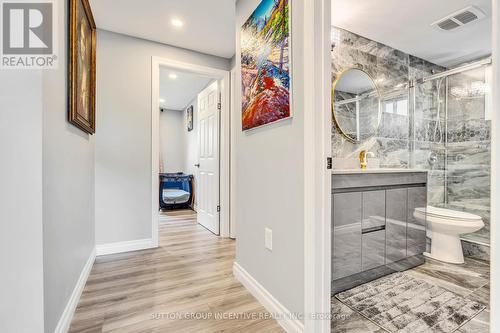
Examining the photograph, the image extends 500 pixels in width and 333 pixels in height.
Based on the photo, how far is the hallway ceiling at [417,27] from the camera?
201 centimetres

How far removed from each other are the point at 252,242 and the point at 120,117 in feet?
6.48

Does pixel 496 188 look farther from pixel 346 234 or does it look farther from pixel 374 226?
pixel 374 226

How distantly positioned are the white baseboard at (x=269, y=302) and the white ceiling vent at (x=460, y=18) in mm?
2853

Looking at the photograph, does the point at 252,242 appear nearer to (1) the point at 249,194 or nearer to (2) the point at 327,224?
(1) the point at 249,194

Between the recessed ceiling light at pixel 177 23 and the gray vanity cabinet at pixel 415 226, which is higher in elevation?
the recessed ceiling light at pixel 177 23

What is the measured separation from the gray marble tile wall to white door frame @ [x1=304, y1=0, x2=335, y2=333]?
1287mm

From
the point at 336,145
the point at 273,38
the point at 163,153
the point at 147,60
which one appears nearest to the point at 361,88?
the point at 336,145

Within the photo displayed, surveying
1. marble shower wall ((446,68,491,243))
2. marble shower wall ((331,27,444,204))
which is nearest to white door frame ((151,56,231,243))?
marble shower wall ((331,27,444,204))

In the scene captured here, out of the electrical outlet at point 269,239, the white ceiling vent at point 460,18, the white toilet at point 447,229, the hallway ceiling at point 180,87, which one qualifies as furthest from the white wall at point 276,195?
the hallway ceiling at point 180,87

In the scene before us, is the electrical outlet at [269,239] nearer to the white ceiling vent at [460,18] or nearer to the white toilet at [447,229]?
the white toilet at [447,229]

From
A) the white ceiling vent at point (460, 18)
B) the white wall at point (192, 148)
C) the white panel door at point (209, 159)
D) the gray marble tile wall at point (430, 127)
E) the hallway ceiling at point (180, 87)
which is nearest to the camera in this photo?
the white ceiling vent at point (460, 18)

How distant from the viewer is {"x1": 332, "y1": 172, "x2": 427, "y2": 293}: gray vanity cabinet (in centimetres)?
167

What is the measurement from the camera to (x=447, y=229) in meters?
2.21

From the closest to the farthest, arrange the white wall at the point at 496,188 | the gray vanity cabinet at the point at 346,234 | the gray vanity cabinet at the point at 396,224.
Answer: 1. the white wall at the point at 496,188
2. the gray vanity cabinet at the point at 346,234
3. the gray vanity cabinet at the point at 396,224
